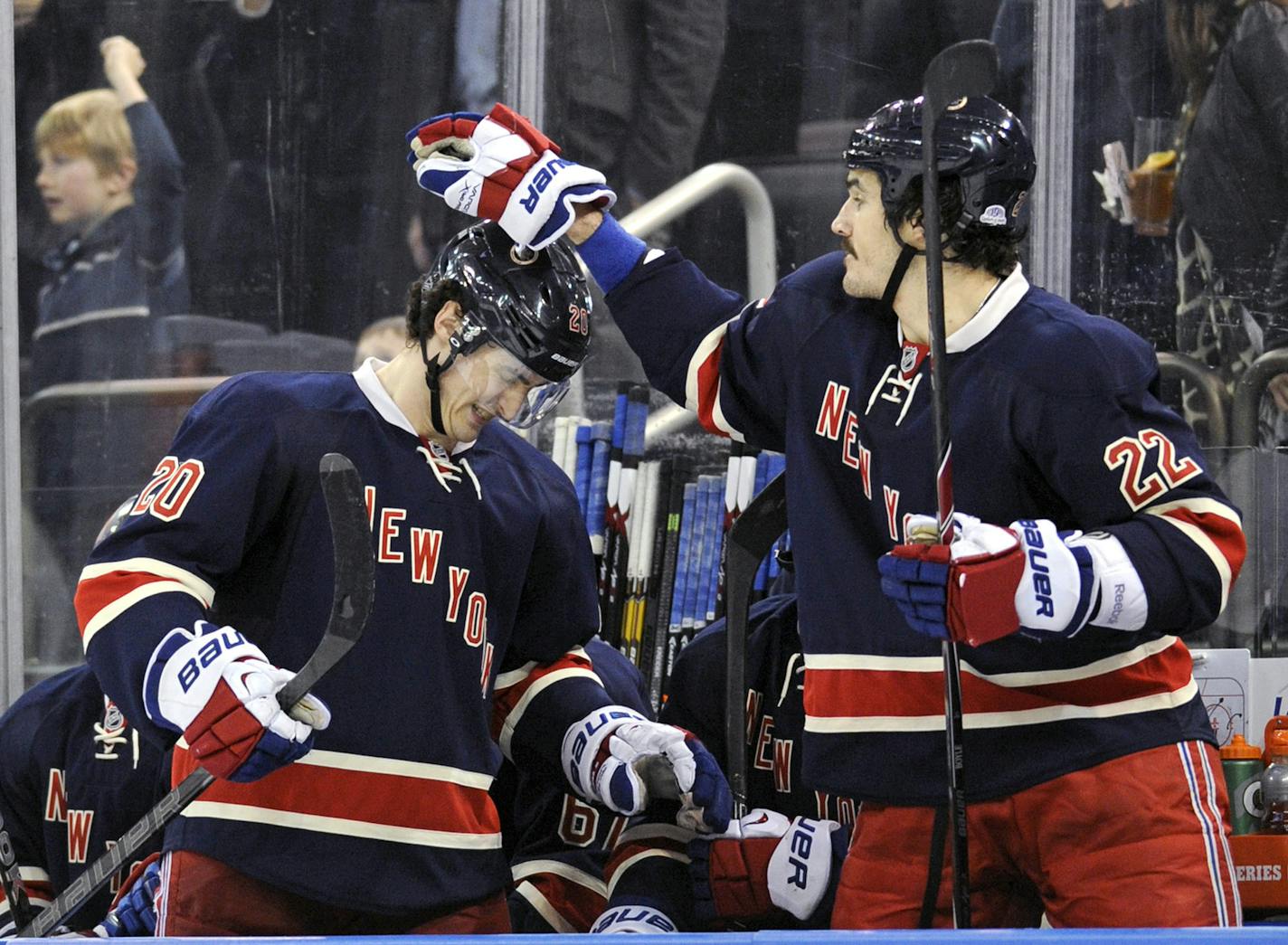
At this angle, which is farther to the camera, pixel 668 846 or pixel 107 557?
pixel 668 846

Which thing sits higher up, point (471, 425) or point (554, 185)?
point (554, 185)

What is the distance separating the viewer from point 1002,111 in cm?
220

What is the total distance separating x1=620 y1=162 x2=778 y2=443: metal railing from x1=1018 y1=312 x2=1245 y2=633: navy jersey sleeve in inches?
76.2

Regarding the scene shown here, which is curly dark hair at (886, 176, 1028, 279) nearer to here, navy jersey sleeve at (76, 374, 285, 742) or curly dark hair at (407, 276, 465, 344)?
curly dark hair at (407, 276, 465, 344)

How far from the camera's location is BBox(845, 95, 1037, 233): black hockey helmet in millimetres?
2133

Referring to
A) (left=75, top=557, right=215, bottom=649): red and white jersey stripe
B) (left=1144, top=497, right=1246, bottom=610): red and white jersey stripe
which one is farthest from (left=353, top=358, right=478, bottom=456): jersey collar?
(left=1144, top=497, right=1246, bottom=610): red and white jersey stripe

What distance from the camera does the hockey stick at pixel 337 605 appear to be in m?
1.87

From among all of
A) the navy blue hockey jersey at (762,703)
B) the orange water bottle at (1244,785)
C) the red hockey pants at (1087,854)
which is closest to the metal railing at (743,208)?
the navy blue hockey jersey at (762,703)

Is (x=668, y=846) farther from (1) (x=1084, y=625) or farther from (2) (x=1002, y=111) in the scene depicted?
(2) (x=1002, y=111)

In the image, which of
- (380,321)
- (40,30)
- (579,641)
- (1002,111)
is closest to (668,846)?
(579,641)

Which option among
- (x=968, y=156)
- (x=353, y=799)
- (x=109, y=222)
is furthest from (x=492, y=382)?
(x=109, y=222)

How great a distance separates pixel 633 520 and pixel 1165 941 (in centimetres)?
233

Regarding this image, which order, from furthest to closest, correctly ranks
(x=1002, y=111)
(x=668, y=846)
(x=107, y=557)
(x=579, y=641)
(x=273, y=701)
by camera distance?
(x=668, y=846)
(x=579, y=641)
(x=1002, y=111)
(x=107, y=557)
(x=273, y=701)

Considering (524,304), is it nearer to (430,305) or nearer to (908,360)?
(430,305)
